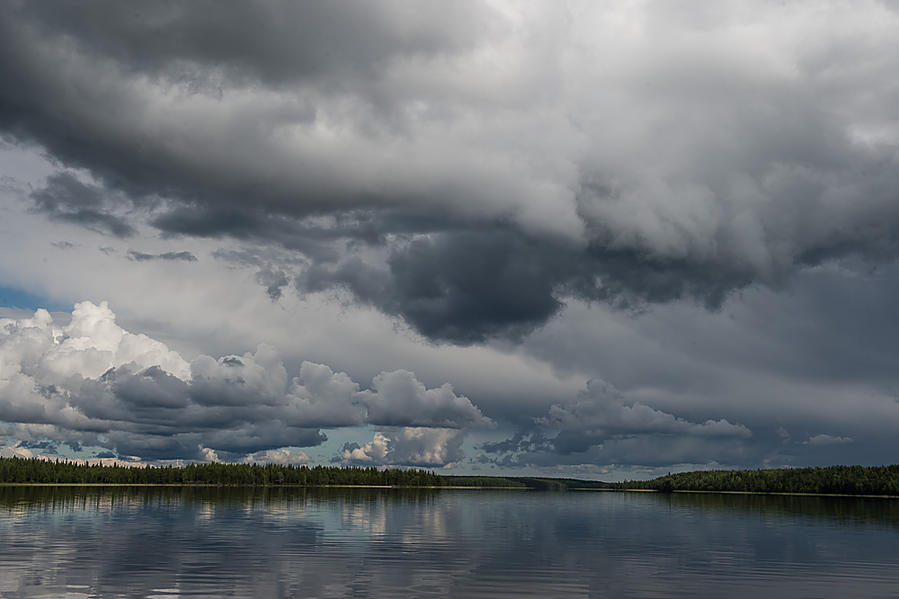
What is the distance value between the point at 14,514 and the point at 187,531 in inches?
2034

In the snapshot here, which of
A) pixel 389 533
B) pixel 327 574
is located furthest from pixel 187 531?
pixel 327 574

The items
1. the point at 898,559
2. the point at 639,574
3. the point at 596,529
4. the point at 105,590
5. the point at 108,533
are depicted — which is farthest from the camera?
the point at 596,529

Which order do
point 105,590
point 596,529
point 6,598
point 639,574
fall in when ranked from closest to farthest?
point 6,598, point 105,590, point 639,574, point 596,529

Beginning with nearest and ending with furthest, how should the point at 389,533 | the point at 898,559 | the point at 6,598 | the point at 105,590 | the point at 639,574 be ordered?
the point at 6,598 < the point at 105,590 < the point at 639,574 < the point at 898,559 < the point at 389,533

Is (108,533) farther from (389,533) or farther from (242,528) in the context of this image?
(389,533)

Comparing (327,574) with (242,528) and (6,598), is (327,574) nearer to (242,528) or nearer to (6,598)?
(6,598)

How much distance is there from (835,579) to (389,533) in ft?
198

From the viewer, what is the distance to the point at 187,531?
104m

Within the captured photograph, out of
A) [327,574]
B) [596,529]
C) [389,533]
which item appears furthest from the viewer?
[596,529]

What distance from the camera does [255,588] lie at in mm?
53438

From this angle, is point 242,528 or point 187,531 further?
point 242,528

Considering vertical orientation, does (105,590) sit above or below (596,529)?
above

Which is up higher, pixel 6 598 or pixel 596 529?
pixel 6 598

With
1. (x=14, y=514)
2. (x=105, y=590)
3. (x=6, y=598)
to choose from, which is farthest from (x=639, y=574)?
(x=14, y=514)
